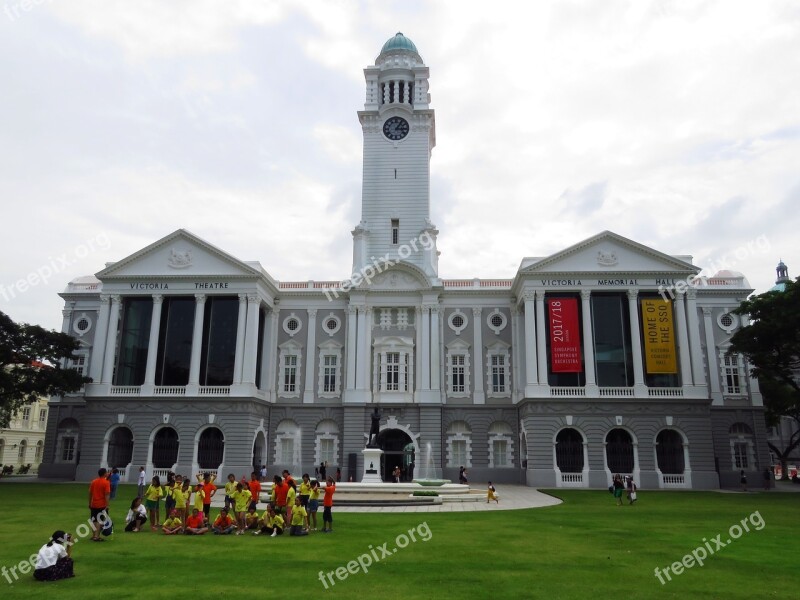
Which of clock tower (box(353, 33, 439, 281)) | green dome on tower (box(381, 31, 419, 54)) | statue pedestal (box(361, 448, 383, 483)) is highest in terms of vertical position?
green dome on tower (box(381, 31, 419, 54))

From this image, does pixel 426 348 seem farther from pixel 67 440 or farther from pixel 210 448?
pixel 67 440

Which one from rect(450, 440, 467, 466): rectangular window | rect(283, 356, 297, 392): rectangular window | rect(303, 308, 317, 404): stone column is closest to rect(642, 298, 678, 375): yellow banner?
rect(450, 440, 467, 466): rectangular window

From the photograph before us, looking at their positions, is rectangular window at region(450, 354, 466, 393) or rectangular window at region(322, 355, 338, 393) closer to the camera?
rectangular window at region(450, 354, 466, 393)

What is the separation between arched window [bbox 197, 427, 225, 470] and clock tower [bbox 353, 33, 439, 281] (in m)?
16.1

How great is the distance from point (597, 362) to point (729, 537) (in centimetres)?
2730

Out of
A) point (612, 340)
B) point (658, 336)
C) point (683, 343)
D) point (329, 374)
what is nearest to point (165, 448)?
point (329, 374)

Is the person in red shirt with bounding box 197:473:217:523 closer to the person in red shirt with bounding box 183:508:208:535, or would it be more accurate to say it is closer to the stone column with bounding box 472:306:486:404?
the person in red shirt with bounding box 183:508:208:535

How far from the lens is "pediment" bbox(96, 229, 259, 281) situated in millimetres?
48750

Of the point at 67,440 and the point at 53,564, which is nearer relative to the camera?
the point at 53,564

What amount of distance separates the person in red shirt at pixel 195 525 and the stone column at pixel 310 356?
1189 inches

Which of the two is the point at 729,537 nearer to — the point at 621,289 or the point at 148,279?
the point at 621,289

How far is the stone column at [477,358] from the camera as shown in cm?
4950

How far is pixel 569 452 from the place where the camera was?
4494 centimetres

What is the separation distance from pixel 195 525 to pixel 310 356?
3169 centimetres
